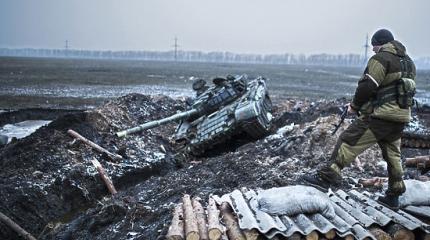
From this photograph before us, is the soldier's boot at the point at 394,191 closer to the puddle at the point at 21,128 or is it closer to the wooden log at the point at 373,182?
the wooden log at the point at 373,182

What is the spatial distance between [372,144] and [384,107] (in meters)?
0.53

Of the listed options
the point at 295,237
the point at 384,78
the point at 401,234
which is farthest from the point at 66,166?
the point at 401,234

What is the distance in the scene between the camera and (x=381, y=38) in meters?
→ 6.40

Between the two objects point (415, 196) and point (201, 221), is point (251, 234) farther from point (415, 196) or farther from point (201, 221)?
point (415, 196)

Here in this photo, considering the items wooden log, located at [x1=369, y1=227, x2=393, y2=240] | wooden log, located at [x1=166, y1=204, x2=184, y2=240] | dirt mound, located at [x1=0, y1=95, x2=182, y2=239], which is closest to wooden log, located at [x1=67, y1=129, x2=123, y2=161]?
dirt mound, located at [x1=0, y1=95, x2=182, y2=239]

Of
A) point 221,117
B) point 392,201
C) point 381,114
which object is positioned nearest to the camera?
point 381,114

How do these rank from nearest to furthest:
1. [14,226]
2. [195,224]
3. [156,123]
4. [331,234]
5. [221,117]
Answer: [331,234] < [195,224] < [14,226] < [221,117] < [156,123]

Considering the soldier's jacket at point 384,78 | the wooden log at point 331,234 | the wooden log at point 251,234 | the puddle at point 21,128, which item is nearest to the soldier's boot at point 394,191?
the soldier's jacket at point 384,78

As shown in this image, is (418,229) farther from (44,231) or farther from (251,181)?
(44,231)

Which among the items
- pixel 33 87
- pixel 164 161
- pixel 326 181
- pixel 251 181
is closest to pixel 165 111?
pixel 164 161

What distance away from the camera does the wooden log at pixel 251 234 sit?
5512 millimetres

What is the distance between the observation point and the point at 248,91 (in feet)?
51.6

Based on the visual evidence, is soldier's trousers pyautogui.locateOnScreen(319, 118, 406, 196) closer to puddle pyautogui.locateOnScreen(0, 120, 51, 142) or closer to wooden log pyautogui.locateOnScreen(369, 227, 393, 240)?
wooden log pyautogui.locateOnScreen(369, 227, 393, 240)

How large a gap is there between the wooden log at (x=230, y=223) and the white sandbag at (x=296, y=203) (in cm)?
42
